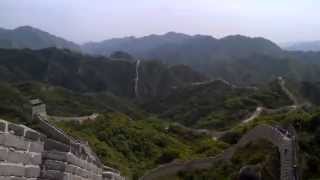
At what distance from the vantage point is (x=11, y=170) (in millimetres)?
6719

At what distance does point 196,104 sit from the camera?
8131 centimetres

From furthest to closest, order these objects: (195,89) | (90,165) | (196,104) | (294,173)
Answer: (195,89), (196,104), (294,173), (90,165)

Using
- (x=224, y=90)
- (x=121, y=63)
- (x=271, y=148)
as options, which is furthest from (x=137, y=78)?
(x=271, y=148)

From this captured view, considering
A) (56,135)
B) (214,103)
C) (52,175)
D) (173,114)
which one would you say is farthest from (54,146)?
(173,114)

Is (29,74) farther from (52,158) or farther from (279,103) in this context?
(52,158)

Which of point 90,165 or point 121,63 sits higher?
point 121,63

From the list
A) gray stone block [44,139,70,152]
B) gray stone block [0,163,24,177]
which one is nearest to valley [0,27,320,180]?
gray stone block [44,139,70,152]

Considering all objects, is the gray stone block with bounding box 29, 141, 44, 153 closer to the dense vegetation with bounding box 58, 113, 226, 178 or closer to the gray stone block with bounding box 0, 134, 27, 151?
the gray stone block with bounding box 0, 134, 27, 151

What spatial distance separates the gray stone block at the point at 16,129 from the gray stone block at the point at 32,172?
50 centimetres

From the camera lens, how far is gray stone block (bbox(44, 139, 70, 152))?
7758 millimetres

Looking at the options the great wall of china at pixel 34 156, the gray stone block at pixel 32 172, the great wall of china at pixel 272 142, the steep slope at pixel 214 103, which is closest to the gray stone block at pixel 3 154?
the great wall of china at pixel 34 156

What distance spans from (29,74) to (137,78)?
2085 centimetres

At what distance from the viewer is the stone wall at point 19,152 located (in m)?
6.47

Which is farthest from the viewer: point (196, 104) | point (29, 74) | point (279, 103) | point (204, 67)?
point (204, 67)
